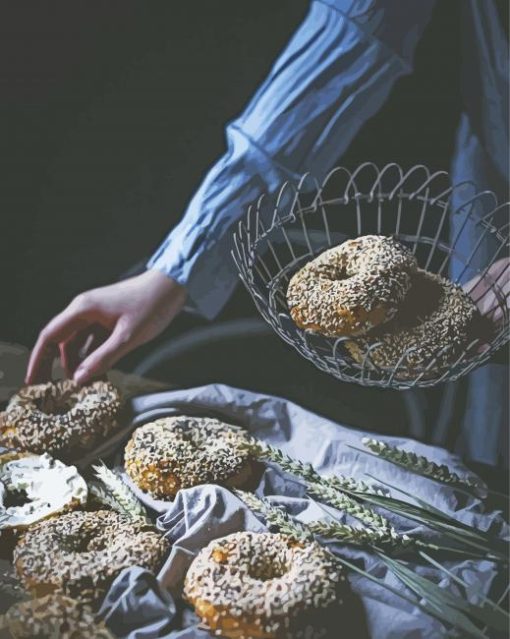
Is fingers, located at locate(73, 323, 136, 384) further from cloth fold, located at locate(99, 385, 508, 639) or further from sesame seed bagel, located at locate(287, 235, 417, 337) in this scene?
sesame seed bagel, located at locate(287, 235, 417, 337)

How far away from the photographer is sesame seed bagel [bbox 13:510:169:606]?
128 centimetres

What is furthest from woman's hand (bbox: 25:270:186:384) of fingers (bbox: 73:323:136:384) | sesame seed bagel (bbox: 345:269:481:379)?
sesame seed bagel (bbox: 345:269:481:379)

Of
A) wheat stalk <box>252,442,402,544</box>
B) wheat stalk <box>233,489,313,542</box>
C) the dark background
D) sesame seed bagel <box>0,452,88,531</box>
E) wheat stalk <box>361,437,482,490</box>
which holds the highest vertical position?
the dark background

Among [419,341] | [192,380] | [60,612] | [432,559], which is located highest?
[419,341]

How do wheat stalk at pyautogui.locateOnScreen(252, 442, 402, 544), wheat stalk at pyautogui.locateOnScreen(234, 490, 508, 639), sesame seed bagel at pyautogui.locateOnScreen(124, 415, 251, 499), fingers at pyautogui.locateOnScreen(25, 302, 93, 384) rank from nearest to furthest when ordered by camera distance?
wheat stalk at pyautogui.locateOnScreen(234, 490, 508, 639), wheat stalk at pyautogui.locateOnScreen(252, 442, 402, 544), sesame seed bagel at pyautogui.locateOnScreen(124, 415, 251, 499), fingers at pyautogui.locateOnScreen(25, 302, 93, 384)

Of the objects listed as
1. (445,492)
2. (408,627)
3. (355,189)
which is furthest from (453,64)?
(408,627)

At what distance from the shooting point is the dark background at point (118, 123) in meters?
1.27

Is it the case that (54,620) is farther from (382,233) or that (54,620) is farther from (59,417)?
(382,233)

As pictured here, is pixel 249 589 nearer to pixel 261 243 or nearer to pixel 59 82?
pixel 261 243

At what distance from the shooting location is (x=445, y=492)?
1253mm

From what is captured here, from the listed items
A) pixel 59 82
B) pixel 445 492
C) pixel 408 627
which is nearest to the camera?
pixel 408 627

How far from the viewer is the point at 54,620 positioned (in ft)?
4.20

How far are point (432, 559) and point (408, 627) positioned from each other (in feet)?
0.32

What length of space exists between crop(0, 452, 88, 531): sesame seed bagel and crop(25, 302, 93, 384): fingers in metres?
0.14
